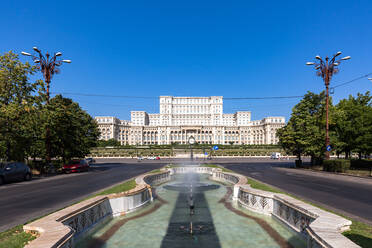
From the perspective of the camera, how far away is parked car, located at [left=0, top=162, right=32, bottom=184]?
17.4 metres

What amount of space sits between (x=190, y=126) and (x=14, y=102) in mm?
148016

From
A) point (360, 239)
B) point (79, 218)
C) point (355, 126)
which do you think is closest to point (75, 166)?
point (79, 218)

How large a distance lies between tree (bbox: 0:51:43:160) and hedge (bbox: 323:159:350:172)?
1165 inches

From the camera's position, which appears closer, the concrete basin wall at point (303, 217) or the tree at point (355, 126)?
the concrete basin wall at point (303, 217)

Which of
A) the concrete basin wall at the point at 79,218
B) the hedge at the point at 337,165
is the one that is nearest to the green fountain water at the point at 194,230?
the concrete basin wall at the point at 79,218

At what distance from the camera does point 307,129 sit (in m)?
28.6

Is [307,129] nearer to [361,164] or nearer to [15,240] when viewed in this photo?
[361,164]

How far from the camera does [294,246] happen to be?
19.6 feet

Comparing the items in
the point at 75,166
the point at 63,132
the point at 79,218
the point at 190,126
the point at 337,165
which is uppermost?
the point at 190,126

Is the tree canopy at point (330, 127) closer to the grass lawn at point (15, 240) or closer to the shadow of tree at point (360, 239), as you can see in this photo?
the shadow of tree at point (360, 239)

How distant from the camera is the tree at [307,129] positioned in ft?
91.2

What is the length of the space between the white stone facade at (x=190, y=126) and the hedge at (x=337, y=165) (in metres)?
140

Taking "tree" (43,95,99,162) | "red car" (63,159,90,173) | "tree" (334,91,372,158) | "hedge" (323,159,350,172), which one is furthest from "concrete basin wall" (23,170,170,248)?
"tree" (334,91,372,158)

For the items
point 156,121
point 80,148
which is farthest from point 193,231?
point 156,121
